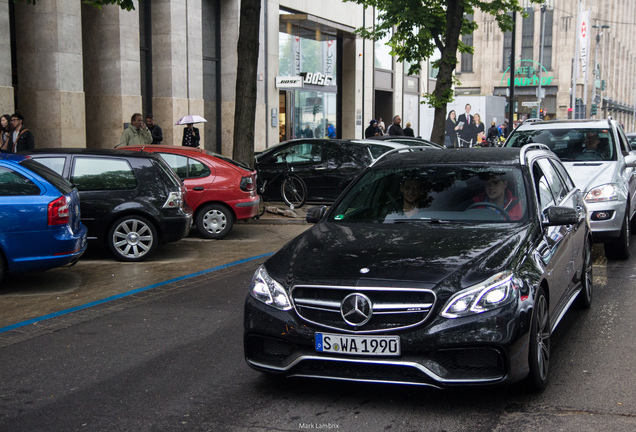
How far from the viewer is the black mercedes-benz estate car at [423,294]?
14.3ft

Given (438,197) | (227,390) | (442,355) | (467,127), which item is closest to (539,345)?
(442,355)

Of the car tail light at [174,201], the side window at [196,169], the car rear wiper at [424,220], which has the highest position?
the car rear wiper at [424,220]

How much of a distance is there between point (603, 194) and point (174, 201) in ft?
18.7

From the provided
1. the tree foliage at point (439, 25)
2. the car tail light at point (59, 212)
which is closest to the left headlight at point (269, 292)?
the car tail light at point (59, 212)

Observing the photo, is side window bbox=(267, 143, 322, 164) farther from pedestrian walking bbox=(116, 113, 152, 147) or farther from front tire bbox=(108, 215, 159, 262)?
front tire bbox=(108, 215, 159, 262)

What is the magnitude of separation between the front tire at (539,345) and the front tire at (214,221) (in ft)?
27.8

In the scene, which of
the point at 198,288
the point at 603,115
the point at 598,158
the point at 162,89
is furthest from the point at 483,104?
the point at 603,115

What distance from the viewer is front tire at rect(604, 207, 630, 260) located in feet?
33.3

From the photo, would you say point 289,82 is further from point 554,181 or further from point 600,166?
point 554,181

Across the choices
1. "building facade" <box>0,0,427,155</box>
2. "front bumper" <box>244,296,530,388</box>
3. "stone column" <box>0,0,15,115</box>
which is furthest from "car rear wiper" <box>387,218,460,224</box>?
"stone column" <box>0,0,15,115</box>

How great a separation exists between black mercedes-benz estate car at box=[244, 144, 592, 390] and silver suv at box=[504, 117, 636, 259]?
446cm

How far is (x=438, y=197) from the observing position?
19.3 feet

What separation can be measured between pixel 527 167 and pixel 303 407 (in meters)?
2.65

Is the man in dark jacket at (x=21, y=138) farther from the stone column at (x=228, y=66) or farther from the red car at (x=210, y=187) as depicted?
the stone column at (x=228, y=66)
